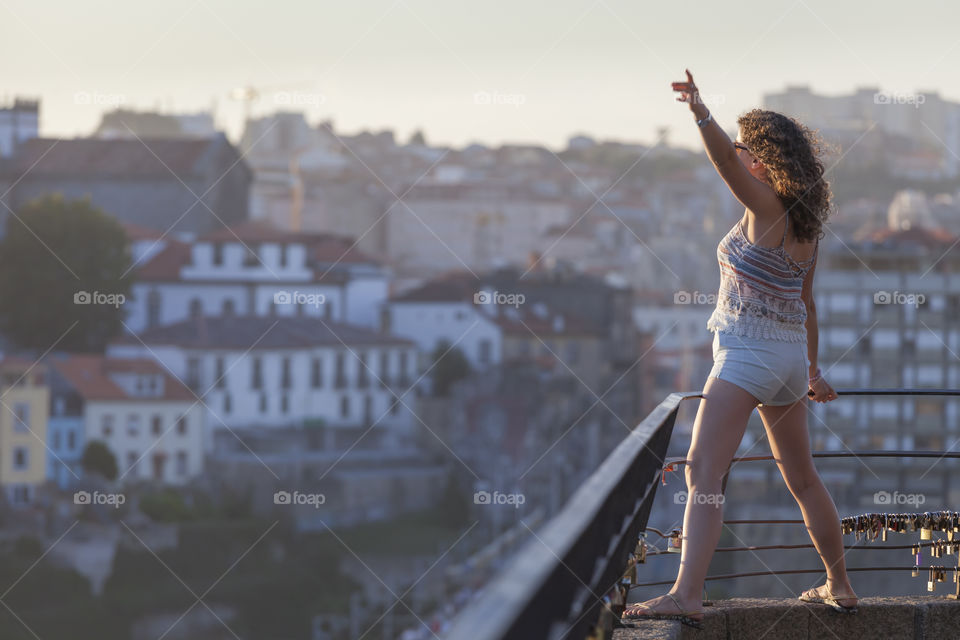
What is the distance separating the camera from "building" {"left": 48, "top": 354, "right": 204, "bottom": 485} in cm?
4103

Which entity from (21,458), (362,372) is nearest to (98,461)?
(21,458)

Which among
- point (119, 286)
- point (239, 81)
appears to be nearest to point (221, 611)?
point (119, 286)

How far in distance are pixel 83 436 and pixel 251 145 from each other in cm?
3115

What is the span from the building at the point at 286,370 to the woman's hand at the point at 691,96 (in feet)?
134

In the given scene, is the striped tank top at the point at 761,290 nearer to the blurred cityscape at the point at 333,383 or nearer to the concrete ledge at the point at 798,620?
the concrete ledge at the point at 798,620

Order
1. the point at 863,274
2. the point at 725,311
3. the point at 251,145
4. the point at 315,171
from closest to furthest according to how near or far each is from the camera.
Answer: the point at 725,311 → the point at 863,274 → the point at 315,171 → the point at 251,145

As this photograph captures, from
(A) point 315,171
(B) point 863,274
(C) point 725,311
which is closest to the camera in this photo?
(C) point 725,311

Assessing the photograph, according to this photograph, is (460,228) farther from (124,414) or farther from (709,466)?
(709,466)

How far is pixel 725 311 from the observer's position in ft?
7.06

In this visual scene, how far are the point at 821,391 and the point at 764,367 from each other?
0.29 meters

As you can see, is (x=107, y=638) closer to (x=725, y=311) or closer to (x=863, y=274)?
(x=863, y=274)

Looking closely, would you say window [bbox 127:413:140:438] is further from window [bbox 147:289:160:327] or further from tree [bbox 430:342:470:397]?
tree [bbox 430:342:470:397]

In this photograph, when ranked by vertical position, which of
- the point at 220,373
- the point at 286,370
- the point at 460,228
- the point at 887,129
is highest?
the point at 887,129

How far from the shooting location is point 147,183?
50344 mm
